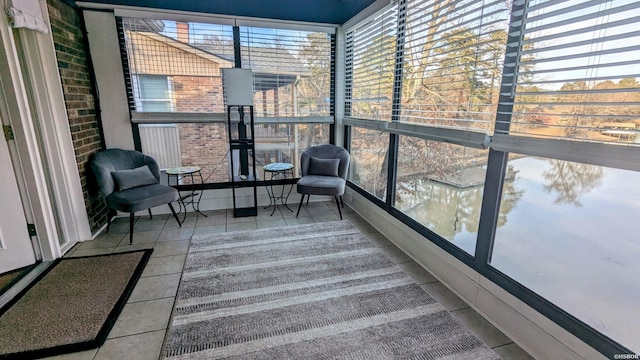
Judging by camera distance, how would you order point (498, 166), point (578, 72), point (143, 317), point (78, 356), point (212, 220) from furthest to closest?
point (212, 220) < point (143, 317) < point (498, 166) < point (78, 356) < point (578, 72)

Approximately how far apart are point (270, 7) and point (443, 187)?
254 centimetres

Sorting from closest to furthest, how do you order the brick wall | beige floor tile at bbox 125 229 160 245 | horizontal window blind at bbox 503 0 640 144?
horizontal window blind at bbox 503 0 640 144
the brick wall
beige floor tile at bbox 125 229 160 245

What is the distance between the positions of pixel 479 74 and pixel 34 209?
11.5 feet

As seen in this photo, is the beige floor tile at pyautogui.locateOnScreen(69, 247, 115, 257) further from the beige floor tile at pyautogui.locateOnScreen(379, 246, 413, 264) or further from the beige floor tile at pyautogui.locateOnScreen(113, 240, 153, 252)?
the beige floor tile at pyautogui.locateOnScreen(379, 246, 413, 264)

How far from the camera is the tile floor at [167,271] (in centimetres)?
170

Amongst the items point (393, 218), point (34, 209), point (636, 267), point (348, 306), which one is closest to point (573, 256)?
point (636, 267)

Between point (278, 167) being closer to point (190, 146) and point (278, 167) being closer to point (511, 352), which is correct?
point (190, 146)

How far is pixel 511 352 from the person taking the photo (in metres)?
1.66

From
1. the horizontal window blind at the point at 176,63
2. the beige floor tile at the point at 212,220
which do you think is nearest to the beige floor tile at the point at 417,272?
the beige floor tile at the point at 212,220

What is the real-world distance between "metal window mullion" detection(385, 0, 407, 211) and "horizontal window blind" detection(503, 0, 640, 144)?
115 cm

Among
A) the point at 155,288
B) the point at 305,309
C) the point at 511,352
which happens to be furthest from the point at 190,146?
the point at 511,352

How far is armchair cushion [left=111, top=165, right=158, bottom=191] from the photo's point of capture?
306 cm

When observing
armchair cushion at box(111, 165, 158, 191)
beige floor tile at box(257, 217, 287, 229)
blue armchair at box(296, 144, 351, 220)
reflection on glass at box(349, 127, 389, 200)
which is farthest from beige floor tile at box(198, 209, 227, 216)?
reflection on glass at box(349, 127, 389, 200)

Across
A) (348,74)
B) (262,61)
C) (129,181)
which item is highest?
(262,61)
